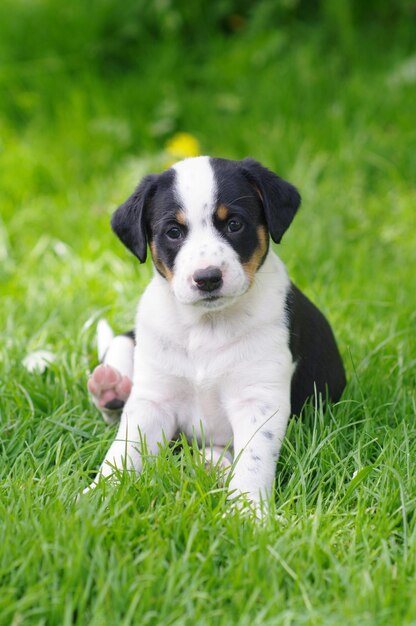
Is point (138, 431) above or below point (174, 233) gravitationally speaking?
below

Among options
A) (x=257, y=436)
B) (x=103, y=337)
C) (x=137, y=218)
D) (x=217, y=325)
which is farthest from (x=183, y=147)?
(x=257, y=436)

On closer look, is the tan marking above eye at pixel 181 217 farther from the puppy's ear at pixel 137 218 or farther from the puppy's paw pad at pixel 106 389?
the puppy's paw pad at pixel 106 389

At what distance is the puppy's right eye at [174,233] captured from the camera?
149 inches

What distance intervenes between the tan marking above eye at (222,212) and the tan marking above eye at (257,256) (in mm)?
197

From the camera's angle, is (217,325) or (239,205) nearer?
(239,205)

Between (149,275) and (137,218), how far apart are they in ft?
6.22

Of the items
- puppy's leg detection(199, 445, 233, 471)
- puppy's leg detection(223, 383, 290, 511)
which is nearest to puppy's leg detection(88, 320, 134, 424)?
puppy's leg detection(199, 445, 233, 471)

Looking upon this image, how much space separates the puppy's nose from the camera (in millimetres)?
3539

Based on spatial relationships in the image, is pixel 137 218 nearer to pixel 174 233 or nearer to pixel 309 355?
pixel 174 233

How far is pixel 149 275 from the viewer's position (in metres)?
5.82

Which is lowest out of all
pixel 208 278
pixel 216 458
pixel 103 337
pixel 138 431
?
pixel 216 458

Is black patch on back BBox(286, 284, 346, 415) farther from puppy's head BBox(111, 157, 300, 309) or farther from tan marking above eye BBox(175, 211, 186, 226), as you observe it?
tan marking above eye BBox(175, 211, 186, 226)

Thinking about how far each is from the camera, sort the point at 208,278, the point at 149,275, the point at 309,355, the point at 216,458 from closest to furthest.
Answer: the point at 208,278 → the point at 216,458 → the point at 309,355 → the point at 149,275

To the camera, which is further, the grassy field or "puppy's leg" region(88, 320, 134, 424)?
"puppy's leg" region(88, 320, 134, 424)
